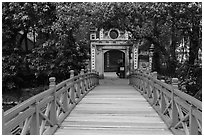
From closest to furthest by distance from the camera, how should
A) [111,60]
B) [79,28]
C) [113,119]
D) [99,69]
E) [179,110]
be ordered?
[179,110], [113,119], [79,28], [99,69], [111,60]

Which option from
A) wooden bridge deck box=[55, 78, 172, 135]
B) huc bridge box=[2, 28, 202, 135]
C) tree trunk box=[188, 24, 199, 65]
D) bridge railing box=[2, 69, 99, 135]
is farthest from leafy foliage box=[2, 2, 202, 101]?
bridge railing box=[2, 69, 99, 135]

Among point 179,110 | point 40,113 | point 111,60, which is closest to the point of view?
point 40,113

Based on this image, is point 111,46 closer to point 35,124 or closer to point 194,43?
point 194,43

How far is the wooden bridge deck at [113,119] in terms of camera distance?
4.95 metres

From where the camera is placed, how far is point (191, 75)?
926 centimetres

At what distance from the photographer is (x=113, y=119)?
5.79m

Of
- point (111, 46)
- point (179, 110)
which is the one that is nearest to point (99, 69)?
point (111, 46)

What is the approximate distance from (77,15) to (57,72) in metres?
3.28

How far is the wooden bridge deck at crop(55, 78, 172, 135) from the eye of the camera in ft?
16.3

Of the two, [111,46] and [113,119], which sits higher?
[111,46]

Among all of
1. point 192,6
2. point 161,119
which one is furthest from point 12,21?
point 161,119

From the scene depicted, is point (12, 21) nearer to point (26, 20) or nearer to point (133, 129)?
point (26, 20)

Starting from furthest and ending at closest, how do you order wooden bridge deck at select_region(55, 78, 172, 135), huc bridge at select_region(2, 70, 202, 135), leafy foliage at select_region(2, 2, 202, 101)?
1. leafy foliage at select_region(2, 2, 202, 101)
2. wooden bridge deck at select_region(55, 78, 172, 135)
3. huc bridge at select_region(2, 70, 202, 135)

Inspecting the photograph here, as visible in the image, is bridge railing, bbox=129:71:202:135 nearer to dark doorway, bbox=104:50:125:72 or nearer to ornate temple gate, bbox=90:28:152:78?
ornate temple gate, bbox=90:28:152:78
